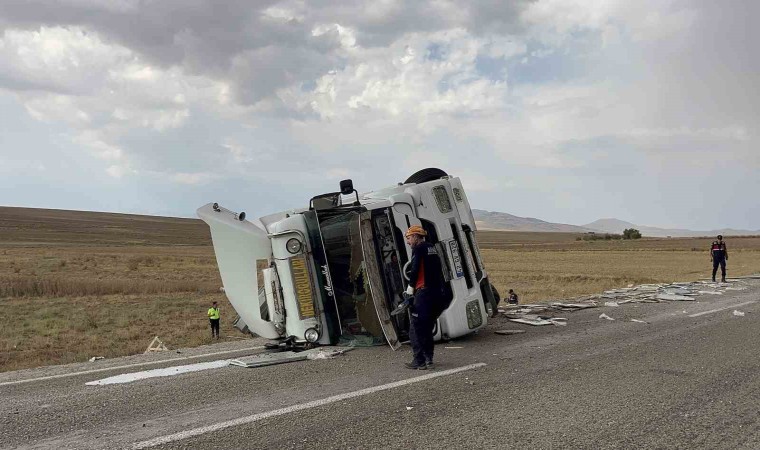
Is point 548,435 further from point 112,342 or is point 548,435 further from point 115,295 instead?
point 115,295

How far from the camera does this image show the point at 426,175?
337 inches

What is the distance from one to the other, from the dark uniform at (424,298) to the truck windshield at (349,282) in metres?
1.16

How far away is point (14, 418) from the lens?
179 inches

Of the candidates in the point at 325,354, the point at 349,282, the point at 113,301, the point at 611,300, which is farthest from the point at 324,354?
the point at 113,301

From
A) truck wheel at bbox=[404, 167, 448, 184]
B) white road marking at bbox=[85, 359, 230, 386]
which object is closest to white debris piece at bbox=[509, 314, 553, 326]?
truck wheel at bbox=[404, 167, 448, 184]

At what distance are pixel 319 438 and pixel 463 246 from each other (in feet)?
13.9

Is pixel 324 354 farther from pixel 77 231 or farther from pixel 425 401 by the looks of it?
pixel 77 231

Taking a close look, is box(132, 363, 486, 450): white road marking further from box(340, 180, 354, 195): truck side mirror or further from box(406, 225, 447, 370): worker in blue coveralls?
box(340, 180, 354, 195): truck side mirror

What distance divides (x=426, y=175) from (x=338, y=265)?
80.6 inches

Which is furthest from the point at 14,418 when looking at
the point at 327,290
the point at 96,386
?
the point at 327,290

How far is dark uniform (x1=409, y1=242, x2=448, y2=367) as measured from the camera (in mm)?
6180

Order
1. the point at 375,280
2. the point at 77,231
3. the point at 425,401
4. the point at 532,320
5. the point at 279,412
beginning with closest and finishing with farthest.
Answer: the point at 279,412
the point at 425,401
the point at 375,280
the point at 532,320
the point at 77,231

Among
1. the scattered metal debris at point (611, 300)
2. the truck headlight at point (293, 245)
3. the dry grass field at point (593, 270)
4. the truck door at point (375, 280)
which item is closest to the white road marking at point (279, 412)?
the truck door at point (375, 280)

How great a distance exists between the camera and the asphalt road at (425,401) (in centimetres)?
406
